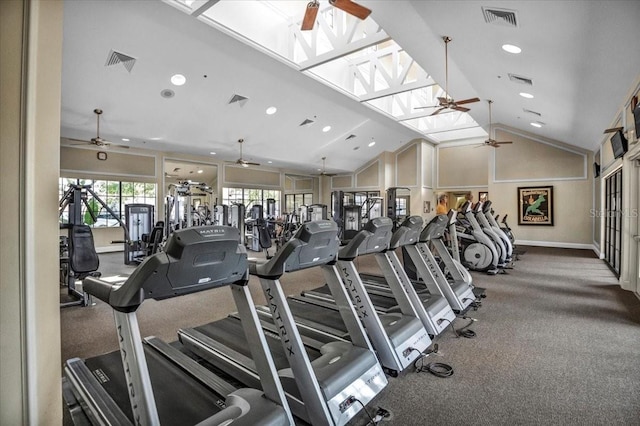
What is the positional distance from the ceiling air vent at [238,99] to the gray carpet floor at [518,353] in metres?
4.84

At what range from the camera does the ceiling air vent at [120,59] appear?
18.6 ft

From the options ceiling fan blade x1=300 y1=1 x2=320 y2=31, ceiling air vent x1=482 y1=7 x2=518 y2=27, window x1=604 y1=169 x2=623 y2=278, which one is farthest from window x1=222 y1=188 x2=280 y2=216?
window x1=604 y1=169 x2=623 y2=278

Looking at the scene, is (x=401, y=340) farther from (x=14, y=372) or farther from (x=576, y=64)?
(x=576, y=64)

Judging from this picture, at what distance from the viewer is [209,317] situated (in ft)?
12.4

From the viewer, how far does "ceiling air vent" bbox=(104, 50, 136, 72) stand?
566 cm

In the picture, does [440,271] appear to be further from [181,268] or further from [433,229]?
[181,268]

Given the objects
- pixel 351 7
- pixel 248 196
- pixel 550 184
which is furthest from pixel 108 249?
pixel 550 184

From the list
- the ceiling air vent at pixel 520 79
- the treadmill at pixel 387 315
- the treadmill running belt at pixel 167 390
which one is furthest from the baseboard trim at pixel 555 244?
the treadmill running belt at pixel 167 390

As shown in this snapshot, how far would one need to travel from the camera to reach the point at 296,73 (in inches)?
277

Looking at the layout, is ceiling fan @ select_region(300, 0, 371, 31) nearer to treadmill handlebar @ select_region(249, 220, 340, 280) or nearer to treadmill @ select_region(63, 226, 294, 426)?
treadmill handlebar @ select_region(249, 220, 340, 280)

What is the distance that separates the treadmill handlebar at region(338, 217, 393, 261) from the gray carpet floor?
986 millimetres

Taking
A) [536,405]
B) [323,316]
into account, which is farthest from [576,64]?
[323,316]

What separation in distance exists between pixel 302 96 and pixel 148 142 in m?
4.69

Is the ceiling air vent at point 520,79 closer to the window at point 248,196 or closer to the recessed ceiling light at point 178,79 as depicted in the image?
the recessed ceiling light at point 178,79
